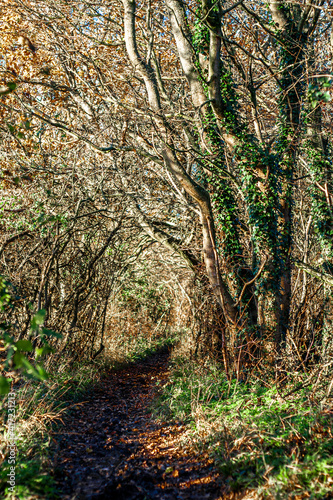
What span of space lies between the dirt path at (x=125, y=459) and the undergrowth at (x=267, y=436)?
0.25 m

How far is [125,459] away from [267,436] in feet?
5.93

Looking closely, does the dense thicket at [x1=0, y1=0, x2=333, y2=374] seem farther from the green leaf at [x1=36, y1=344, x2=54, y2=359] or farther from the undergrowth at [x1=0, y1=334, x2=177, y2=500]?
the green leaf at [x1=36, y1=344, x2=54, y2=359]

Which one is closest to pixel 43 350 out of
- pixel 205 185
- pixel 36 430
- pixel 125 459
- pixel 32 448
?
pixel 32 448

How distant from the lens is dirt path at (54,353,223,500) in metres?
3.73

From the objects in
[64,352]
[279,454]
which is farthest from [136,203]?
[279,454]

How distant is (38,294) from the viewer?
22.3 ft

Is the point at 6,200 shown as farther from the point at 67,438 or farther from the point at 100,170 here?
the point at 67,438

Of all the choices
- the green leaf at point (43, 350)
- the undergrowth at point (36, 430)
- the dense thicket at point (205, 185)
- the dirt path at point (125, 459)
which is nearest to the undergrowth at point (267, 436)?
the dirt path at point (125, 459)

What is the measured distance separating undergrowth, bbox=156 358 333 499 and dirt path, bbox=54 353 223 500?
0.84ft

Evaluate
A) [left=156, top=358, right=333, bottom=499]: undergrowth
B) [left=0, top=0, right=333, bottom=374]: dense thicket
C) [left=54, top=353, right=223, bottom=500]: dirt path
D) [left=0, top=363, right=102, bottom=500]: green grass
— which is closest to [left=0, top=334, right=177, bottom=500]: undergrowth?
[left=0, top=363, right=102, bottom=500]: green grass

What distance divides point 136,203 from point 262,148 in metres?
2.94

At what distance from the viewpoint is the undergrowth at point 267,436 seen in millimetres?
3203

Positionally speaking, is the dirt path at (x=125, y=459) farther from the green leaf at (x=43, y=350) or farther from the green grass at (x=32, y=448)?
the green leaf at (x=43, y=350)

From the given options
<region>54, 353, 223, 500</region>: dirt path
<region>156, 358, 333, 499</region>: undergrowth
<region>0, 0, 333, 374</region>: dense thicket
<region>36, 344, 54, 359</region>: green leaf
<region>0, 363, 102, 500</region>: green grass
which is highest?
<region>0, 0, 333, 374</region>: dense thicket
